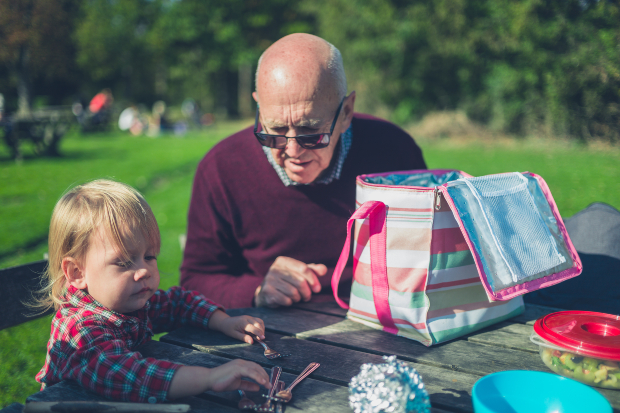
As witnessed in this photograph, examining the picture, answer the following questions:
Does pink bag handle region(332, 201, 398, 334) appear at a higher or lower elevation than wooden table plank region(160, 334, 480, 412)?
higher

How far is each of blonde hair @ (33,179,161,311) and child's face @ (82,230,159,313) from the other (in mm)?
18

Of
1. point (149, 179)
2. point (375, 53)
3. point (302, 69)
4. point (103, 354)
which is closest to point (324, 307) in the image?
point (103, 354)

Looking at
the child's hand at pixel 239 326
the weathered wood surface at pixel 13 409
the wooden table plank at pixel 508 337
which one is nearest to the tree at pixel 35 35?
the child's hand at pixel 239 326

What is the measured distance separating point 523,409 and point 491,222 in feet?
1.84

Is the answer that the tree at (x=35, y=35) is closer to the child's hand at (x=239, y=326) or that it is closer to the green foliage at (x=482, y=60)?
the child's hand at (x=239, y=326)

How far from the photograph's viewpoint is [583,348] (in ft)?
3.98

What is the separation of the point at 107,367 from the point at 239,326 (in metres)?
0.46

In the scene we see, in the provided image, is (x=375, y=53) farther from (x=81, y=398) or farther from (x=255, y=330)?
(x=81, y=398)

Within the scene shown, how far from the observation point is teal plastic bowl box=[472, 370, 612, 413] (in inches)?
41.3

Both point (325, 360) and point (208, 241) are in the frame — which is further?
point (208, 241)

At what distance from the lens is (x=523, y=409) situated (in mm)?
1079

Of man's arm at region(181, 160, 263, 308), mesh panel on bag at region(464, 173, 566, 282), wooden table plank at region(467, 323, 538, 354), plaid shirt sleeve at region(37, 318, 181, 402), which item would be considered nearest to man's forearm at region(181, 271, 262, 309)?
man's arm at region(181, 160, 263, 308)

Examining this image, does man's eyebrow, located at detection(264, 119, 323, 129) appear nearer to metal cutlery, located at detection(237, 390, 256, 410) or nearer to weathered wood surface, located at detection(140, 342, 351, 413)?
weathered wood surface, located at detection(140, 342, 351, 413)

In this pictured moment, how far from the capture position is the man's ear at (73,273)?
142cm
